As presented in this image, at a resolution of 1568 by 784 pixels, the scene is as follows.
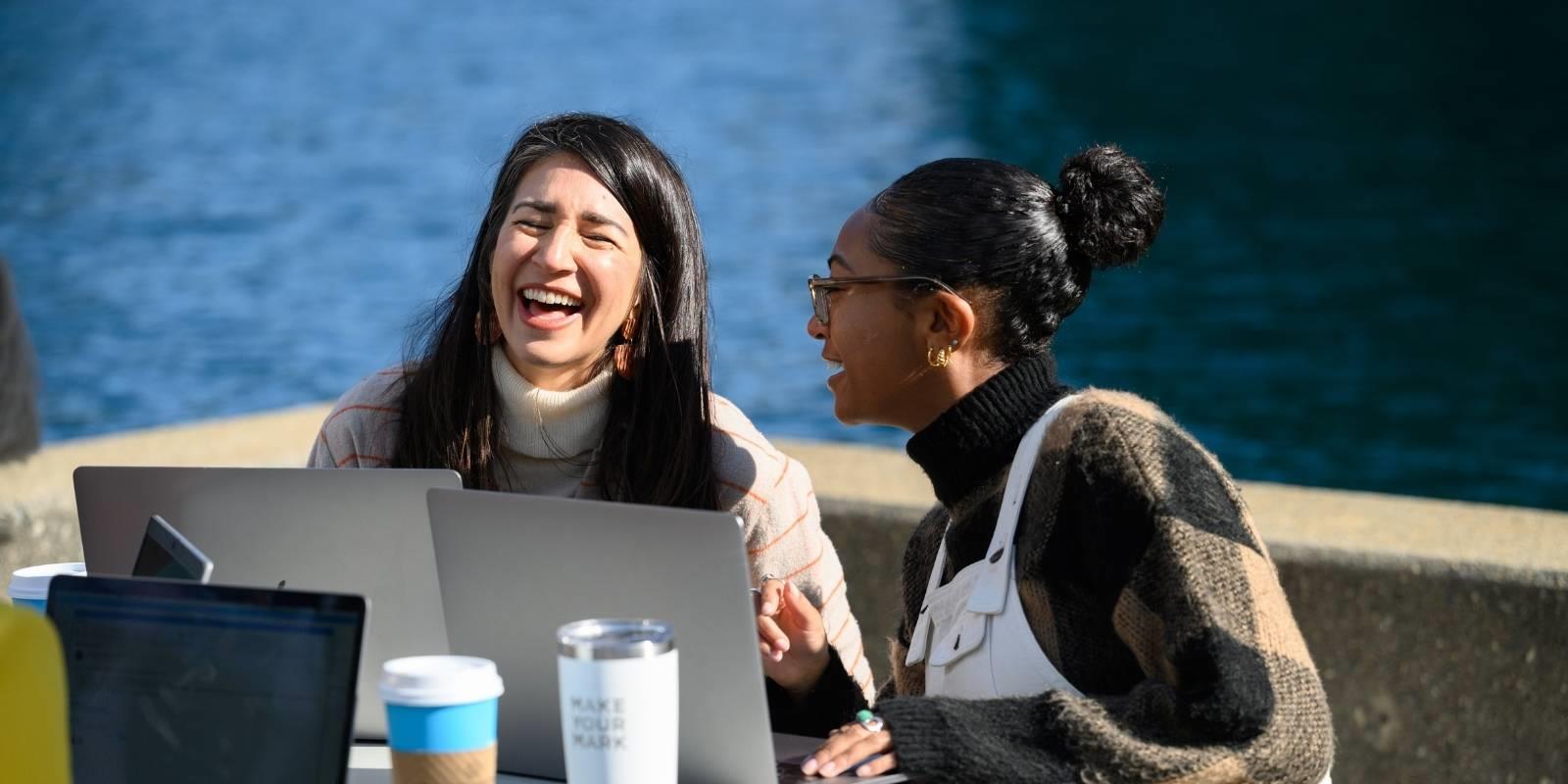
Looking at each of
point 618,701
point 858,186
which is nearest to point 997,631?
point 618,701

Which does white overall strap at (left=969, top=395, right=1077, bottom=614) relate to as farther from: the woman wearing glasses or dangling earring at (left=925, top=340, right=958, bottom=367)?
dangling earring at (left=925, top=340, right=958, bottom=367)

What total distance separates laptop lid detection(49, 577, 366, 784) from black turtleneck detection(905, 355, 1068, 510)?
40.7 inches

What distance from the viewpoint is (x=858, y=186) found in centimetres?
1786

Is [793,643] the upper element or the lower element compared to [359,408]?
lower

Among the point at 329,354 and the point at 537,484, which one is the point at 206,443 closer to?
the point at 537,484

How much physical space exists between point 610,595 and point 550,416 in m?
0.99

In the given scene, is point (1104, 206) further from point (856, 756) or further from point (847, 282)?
point (856, 756)

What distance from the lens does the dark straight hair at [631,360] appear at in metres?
2.79

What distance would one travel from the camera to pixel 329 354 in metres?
12.8

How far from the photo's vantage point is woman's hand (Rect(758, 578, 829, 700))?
2336 mm

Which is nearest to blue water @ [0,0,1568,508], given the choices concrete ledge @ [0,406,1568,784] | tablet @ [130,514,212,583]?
tablet @ [130,514,212,583]

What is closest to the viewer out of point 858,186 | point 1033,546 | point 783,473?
point 1033,546

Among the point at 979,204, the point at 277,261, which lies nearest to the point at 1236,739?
the point at 979,204

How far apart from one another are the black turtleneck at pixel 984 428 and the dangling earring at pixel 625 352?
58cm
